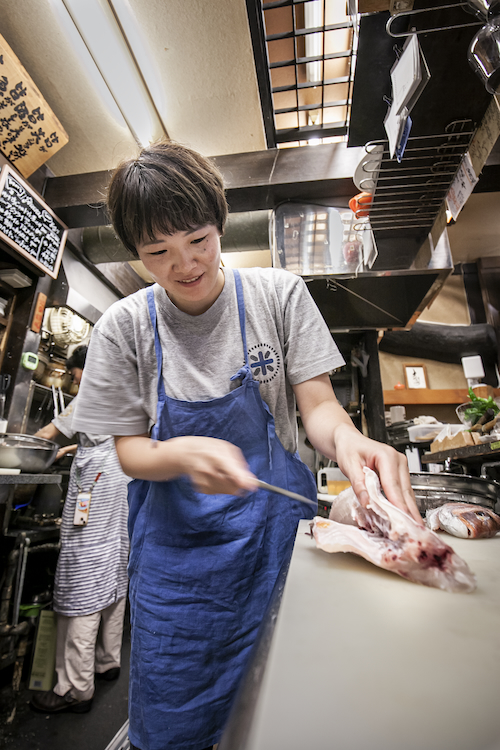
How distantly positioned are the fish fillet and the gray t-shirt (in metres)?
0.42

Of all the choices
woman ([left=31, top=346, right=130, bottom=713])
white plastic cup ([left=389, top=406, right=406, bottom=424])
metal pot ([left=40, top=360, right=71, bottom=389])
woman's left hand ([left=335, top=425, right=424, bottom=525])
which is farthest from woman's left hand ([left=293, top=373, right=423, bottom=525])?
white plastic cup ([left=389, top=406, right=406, bottom=424])

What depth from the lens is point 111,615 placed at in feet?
9.36

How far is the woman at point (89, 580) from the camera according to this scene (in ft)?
8.08

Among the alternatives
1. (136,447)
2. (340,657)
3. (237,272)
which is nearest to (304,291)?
(237,272)

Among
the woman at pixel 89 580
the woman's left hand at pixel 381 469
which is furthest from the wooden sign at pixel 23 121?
the woman's left hand at pixel 381 469

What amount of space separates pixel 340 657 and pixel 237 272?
1188mm

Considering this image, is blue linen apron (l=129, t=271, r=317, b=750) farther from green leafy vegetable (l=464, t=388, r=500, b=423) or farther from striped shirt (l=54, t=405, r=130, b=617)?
green leafy vegetable (l=464, t=388, r=500, b=423)

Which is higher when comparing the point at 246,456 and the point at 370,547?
the point at 246,456

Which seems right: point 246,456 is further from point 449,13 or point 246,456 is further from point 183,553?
point 449,13

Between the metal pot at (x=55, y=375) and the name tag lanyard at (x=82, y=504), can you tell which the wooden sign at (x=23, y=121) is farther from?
the name tag lanyard at (x=82, y=504)

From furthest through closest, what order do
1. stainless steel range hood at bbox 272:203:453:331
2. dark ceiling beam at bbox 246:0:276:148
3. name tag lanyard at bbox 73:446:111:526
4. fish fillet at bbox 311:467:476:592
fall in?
name tag lanyard at bbox 73:446:111:526 < stainless steel range hood at bbox 272:203:453:331 < dark ceiling beam at bbox 246:0:276:148 < fish fillet at bbox 311:467:476:592

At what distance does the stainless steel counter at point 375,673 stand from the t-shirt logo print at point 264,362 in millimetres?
682

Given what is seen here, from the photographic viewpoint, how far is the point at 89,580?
2.71 metres

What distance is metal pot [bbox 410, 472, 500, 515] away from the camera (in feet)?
4.98
